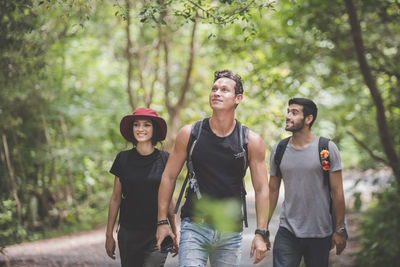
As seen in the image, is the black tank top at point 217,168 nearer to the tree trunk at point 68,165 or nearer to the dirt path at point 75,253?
the dirt path at point 75,253

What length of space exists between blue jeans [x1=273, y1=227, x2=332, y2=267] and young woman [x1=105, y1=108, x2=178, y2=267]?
101 centimetres

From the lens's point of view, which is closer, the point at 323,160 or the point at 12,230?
the point at 323,160

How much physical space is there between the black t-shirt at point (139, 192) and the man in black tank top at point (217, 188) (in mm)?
427

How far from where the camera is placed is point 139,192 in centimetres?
421

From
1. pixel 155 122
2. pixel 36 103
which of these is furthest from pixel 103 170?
pixel 155 122

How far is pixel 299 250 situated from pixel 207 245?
1166 millimetres

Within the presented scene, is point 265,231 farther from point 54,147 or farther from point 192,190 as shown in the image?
point 54,147

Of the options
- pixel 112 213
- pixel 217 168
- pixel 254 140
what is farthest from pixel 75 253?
pixel 254 140

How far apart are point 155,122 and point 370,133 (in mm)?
11068

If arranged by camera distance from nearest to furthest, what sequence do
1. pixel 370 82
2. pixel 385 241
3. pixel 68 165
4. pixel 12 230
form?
pixel 370 82 → pixel 385 241 → pixel 12 230 → pixel 68 165

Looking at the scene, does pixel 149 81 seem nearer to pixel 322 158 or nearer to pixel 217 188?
pixel 322 158

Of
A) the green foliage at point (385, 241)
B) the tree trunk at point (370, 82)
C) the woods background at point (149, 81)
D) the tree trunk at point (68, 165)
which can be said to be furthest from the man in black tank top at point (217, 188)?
the tree trunk at point (68, 165)

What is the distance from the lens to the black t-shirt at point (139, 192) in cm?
418

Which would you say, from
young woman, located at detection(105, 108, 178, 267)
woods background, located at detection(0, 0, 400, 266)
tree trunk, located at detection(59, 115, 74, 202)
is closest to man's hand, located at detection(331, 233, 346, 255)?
young woman, located at detection(105, 108, 178, 267)
